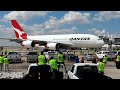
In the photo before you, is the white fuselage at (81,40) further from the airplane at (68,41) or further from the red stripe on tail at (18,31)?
the red stripe on tail at (18,31)

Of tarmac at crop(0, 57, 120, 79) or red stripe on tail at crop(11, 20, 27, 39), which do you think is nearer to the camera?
tarmac at crop(0, 57, 120, 79)

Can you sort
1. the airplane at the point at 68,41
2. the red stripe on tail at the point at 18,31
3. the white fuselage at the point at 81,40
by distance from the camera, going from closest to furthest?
the airplane at the point at 68,41 → the white fuselage at the point at 81,40 → the red stripe on tail at the point at 18,31

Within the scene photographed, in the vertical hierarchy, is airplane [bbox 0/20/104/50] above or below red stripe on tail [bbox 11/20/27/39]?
below

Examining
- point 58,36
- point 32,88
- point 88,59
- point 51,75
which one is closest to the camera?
point 32,88

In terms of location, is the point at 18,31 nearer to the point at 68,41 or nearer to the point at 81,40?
the point at 68,41

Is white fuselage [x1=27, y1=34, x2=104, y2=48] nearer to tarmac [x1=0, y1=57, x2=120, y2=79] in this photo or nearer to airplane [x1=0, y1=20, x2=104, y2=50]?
airplane [x1=0, y1=20, x2=104, y2=50]

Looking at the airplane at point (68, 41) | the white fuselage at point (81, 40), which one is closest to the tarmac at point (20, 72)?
the airplane at point (68, 41)

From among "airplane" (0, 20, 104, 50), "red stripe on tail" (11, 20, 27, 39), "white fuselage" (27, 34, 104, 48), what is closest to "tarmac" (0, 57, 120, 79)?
"airplane" (0, 20, 104, 50)

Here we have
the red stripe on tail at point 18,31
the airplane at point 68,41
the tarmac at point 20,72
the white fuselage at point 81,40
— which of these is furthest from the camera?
the red stripe on tail at point 18,31

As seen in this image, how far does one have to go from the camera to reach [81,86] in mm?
6750
